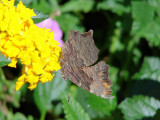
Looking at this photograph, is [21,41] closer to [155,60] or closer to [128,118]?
[128,118]

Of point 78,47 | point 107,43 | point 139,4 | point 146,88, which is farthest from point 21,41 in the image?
point 107,43

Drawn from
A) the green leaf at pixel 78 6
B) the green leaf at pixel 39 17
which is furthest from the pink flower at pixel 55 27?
the green leaf at pixel 39 17

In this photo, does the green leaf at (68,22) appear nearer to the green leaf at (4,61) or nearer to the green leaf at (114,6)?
the green leaf at (114,6)

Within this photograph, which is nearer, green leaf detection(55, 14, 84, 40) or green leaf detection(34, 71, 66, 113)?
green leaf detection(34, 71, 66, 113)

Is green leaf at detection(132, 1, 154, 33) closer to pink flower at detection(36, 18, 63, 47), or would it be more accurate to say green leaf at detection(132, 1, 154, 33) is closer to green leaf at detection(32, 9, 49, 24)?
pink flower at detection(36, 18, 63, 47)

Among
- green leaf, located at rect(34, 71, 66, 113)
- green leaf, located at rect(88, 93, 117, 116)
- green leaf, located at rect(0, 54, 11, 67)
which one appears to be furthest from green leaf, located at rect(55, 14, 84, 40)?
green leaf, located at rect(0, 54, 11, 67)

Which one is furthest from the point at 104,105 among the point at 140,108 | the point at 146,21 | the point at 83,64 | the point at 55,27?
the point at 55,27
